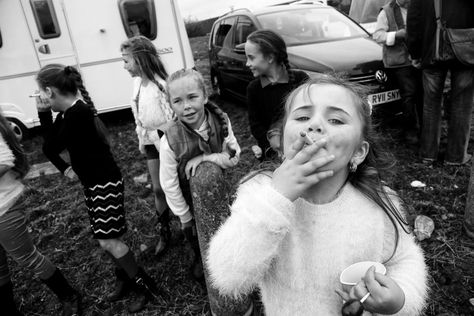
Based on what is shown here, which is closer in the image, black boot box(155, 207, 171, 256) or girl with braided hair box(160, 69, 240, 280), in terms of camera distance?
girl with braided hair box(160, 69, 240, 280)

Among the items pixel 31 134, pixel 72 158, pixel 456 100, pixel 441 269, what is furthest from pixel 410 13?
pixel 31 134

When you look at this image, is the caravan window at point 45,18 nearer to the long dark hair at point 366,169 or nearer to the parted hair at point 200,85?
the parted hair at point 200,85

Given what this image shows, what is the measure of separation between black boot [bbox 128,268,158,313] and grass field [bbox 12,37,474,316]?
61mm

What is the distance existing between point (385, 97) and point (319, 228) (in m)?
4.06

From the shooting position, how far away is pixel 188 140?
216 cm

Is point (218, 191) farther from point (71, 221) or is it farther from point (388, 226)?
point (71, 221)

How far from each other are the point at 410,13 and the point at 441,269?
2582 mm

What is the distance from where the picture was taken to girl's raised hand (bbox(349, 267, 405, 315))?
0.99 m

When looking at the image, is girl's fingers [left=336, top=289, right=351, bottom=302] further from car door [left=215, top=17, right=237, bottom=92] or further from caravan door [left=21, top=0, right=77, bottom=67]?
caravan door [left=21, top=0, right=77, bottom=67]

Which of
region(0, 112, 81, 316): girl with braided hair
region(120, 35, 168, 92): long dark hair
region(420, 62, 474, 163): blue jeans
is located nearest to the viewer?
region(0, 112, 81, 316): girl with braided hair

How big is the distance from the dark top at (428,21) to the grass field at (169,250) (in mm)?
1323

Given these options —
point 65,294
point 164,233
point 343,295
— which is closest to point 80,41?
point 164,233

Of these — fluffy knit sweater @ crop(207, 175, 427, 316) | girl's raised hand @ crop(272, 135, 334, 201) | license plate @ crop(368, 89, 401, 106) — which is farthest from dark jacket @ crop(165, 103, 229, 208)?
license plate @ crop(368, 89, 401, 106)

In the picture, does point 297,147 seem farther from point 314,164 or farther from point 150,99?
point 150,99
